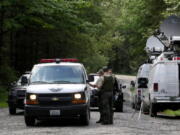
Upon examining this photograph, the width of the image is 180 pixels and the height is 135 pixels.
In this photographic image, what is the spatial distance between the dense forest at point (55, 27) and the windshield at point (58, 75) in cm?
1274

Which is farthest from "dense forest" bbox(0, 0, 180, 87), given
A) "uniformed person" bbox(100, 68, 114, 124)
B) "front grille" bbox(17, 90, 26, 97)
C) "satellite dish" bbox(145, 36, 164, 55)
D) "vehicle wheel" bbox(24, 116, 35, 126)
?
"vehicle wheel" bbox(24, 116, 35, 126)

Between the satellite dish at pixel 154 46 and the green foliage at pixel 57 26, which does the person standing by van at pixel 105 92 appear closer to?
the satellite dish at pixel 154 46

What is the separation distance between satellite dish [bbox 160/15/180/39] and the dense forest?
9.18 ft

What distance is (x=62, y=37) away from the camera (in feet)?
170

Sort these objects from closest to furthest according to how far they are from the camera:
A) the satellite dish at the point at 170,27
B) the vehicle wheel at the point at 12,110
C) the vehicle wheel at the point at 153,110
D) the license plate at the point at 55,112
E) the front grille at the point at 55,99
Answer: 1. the license plate at the point at 55,112
2. the front grille at the point at 55,99
3. the vehicle wheel at the point at 153,110
4. the vehicle wheel at the point at 12,110
5. the satellite dish at the point at 170,27

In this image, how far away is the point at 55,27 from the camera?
41906 millimetres

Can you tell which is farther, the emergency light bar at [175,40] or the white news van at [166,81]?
the emergency light bar at [175,40]

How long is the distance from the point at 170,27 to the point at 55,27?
536 inches

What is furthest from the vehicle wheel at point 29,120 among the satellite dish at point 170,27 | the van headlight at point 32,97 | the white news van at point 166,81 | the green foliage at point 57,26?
the green foliage at point 57,26

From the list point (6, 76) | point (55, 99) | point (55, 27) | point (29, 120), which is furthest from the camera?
point (6, 76)

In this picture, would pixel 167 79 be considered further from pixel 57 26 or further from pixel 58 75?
pixel 57 26

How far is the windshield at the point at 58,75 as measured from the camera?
2025cm

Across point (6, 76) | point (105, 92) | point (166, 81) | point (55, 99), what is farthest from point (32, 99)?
point (6, 76)

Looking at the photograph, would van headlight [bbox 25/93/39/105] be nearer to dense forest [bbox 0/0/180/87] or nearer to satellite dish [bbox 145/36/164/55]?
satellite dish [bbox 145/36/164/55]
